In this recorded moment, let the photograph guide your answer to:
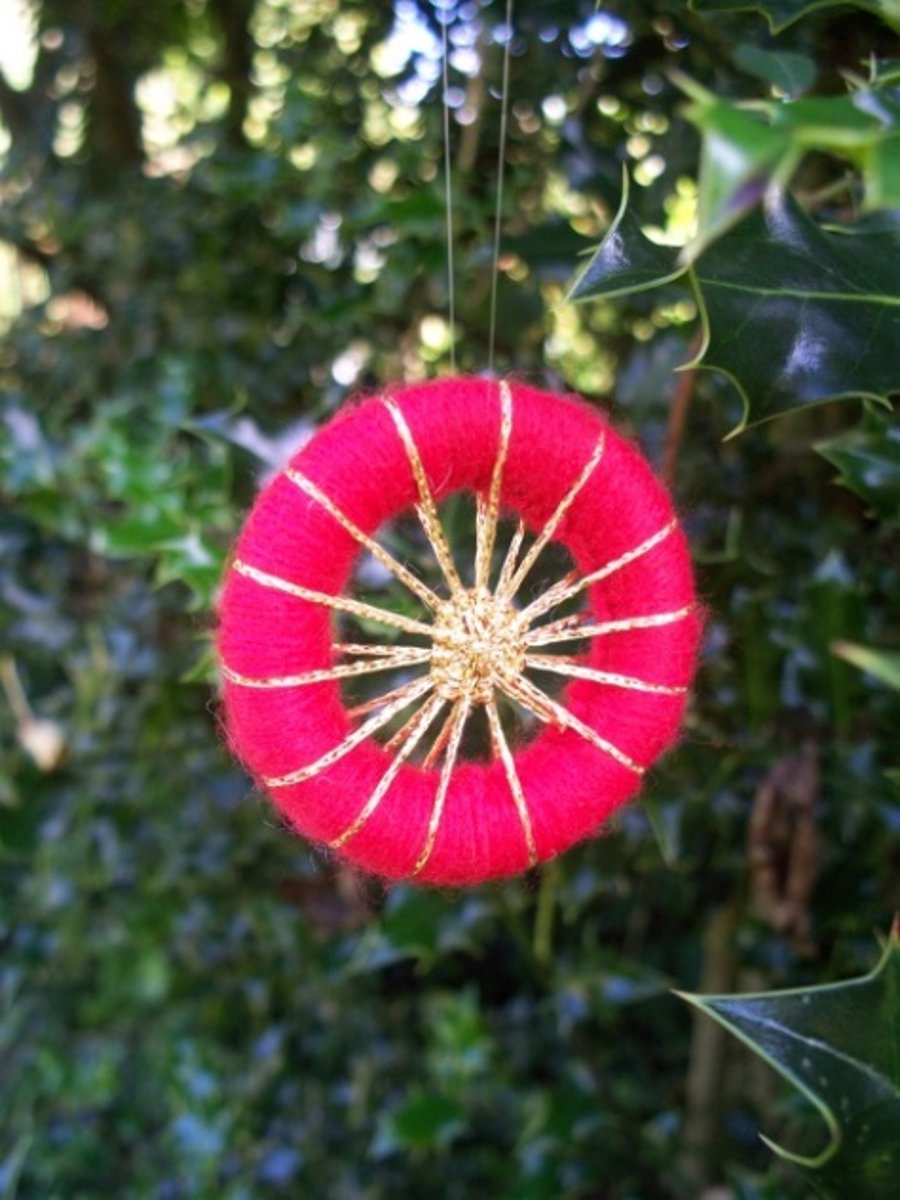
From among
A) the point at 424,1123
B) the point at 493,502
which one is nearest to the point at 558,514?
the point at 493,502

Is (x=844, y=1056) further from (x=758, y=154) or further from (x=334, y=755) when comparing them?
(x=758, y=154)

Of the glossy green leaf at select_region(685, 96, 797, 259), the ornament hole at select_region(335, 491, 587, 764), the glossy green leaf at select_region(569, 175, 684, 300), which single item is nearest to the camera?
the glossy green leaf at select_region(685, 96, 797, 259)

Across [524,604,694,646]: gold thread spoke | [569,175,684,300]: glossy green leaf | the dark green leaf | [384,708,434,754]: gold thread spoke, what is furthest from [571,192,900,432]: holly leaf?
the dark green leaf

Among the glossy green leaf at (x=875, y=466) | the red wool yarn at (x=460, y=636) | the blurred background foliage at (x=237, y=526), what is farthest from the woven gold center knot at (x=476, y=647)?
the glossy green leaf at (x=875, y=466)

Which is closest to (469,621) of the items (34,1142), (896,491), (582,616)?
(582,616)

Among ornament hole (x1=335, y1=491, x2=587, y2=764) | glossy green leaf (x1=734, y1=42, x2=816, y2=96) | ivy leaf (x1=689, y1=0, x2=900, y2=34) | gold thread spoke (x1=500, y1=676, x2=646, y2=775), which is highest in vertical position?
ivy leaf (x1=689, y1=0, x2=900, y2=34)

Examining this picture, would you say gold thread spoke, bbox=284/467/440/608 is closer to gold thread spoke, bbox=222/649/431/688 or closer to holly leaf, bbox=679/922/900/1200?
gold thread spoke, bbox=222/649/431/688
